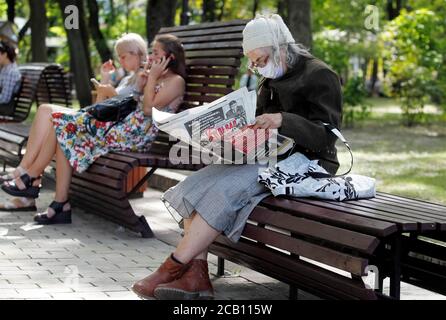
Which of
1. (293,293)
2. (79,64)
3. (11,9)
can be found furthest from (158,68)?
(11,9)

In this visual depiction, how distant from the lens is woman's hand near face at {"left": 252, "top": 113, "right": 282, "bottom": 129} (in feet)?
15.6

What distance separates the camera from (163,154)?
723 cm

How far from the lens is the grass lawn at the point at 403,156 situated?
9258 mm

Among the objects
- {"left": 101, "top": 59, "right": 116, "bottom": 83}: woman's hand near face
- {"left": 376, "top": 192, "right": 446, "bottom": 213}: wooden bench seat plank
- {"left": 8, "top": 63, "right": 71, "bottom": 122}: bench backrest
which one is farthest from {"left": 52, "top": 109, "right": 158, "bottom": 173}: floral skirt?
{"left": 8, "top": 63, "right": 71, "bottom": 122}: bench backrest

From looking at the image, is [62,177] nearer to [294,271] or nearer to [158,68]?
[158,68]

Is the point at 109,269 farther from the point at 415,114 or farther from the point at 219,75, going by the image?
the point at 415,114

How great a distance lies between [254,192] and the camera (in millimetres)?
4773

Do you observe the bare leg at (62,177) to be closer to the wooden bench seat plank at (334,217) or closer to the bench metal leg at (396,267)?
the wooden bench seat plank at (334,217)

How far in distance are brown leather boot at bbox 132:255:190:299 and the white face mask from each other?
42.6 inches

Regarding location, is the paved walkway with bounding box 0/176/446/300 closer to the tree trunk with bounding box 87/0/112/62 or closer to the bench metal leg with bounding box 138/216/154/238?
the bench metal leg with bounding box 138/216/154/238

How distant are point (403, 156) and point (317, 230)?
883 cm

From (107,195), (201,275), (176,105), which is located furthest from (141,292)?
(176,105)

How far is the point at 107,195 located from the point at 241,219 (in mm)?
2431

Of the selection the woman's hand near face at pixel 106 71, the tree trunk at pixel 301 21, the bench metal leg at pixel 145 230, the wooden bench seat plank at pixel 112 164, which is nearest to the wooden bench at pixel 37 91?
the woman's hand near face at pixel 106 71
